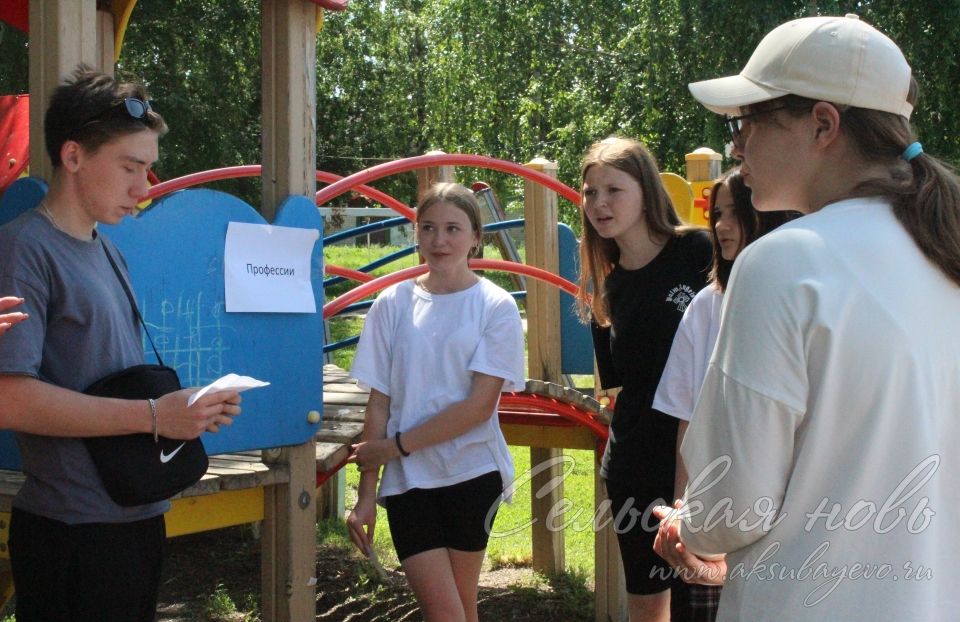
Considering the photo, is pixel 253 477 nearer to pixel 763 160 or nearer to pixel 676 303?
pixel 676 303

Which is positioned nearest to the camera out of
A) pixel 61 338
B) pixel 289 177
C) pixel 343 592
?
pixel 61 338

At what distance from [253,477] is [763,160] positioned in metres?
2.08

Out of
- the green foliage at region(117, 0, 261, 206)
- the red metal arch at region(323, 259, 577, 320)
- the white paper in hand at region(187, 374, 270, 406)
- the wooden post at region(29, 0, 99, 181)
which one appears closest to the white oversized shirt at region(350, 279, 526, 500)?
the red metal arch at region(323, 259, 577, 320)

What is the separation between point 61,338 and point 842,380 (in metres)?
1.56

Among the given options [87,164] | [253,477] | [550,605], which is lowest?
[550,605]

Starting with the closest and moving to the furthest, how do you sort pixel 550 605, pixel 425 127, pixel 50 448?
pixel 50 448 < pixel 550 605 < pixel 425 127

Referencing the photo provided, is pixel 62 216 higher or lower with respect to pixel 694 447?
higher

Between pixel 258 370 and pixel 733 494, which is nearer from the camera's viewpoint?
pixel 733 494

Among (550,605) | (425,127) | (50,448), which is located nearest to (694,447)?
(50,448)

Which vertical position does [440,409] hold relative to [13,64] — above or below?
below

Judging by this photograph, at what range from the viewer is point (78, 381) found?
221 centimetres

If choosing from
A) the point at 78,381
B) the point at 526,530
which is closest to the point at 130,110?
the point at 78,381

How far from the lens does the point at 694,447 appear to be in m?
1.57

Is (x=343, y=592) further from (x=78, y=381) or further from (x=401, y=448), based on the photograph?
(x=78, y=381)
